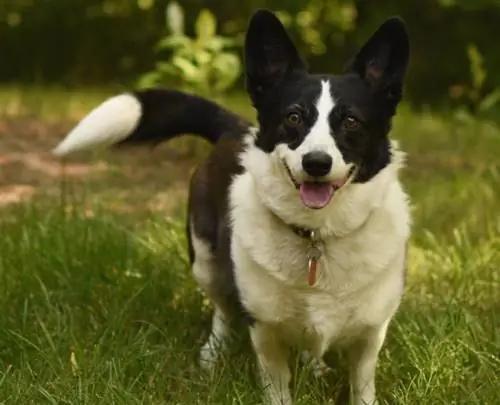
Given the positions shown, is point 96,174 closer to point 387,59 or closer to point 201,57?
point 201,57

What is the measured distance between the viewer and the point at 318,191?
98.3 inches

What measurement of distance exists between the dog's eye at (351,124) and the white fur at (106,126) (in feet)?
3.43

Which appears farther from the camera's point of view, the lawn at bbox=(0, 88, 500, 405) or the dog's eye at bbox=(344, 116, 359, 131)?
the lawn at bbox=(0, 88, 500, 405)

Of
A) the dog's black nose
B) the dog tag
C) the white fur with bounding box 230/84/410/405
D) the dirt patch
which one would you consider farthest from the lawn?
the dog's black nose

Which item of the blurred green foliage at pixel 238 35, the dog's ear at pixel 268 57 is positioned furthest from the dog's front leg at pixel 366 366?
the blurred green foliage at pixel 238 35

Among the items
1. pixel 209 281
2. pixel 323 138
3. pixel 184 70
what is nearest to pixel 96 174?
pixel 184 70

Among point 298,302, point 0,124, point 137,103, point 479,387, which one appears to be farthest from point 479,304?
point 0,124

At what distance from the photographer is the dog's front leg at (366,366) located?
8.95 ft

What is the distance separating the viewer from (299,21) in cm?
829

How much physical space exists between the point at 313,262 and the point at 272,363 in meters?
0.34

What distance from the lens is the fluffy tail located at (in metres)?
3.26

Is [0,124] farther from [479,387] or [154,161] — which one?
[479,387]

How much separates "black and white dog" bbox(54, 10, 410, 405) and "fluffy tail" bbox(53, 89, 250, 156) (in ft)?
1.90

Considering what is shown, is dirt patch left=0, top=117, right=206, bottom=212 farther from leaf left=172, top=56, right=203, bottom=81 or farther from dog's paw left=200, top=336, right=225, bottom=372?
dog's paw left=200, top=336, right=225, bottom=372
